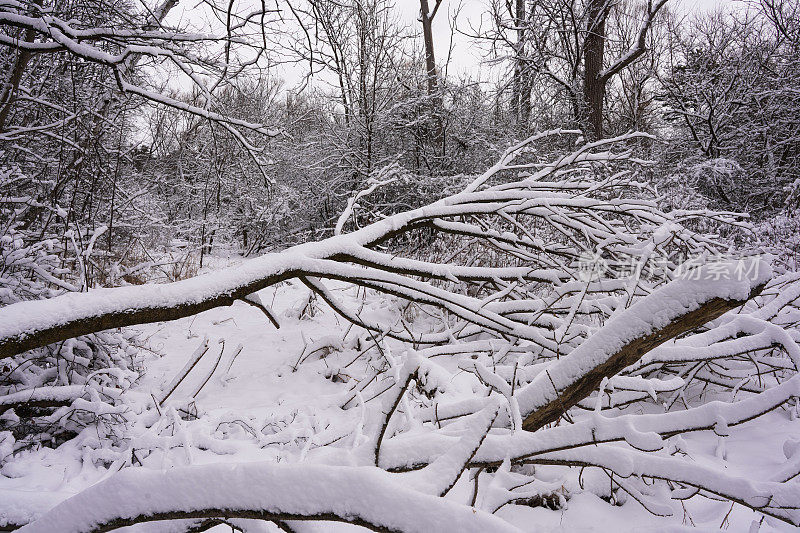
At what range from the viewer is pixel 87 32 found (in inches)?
103

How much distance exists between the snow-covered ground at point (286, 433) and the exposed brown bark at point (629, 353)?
0.18 metres

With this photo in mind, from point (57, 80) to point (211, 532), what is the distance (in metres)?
5.18

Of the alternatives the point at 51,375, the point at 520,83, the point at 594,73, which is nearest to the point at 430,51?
the point at 520,83

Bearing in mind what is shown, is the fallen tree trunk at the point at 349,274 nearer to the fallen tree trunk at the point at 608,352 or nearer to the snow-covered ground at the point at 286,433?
the snow-covered ground at the point at 286,433

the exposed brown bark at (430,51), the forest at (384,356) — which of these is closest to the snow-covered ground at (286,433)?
the forest at (384,356)

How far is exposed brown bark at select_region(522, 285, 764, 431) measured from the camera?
94 centimetres

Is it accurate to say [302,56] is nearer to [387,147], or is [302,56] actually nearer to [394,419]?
[394,419]

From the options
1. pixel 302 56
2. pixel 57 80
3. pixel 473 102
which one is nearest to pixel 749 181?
pixel 473 102

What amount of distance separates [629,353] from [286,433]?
224cm

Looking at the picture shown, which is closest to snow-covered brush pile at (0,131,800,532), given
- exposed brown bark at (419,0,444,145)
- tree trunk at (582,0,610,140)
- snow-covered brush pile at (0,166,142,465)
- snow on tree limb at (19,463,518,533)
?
snow on tree limb at (19,463,518,533)

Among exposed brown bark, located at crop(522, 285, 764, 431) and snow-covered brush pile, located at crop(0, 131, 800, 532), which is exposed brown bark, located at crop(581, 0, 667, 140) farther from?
exposed brown bark, located at crop(522, 285, 764, 431)

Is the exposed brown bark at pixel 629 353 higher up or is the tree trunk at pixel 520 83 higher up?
the tree trunk at pixel 520 83

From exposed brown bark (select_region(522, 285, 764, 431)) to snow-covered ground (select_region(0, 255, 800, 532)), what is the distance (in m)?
0.18

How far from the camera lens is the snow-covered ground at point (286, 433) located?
1.74 metres
